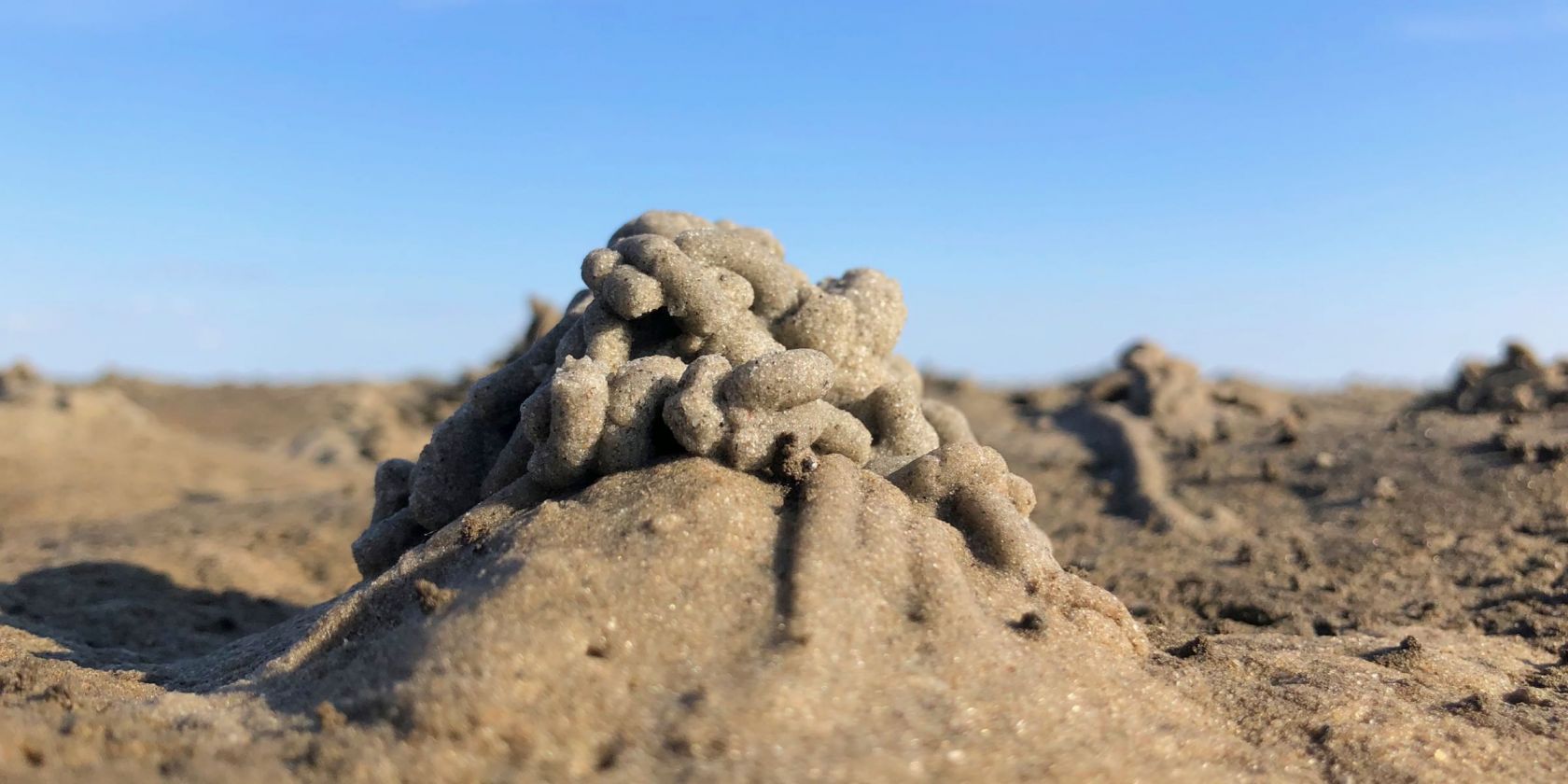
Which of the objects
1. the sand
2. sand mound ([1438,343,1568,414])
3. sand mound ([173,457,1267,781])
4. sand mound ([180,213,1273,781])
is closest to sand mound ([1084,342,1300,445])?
sand mound ([1438,343,1568,414])

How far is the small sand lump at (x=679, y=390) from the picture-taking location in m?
4.38

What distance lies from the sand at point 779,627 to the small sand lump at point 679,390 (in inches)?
0.8

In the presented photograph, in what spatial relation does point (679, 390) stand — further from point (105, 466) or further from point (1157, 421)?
point (105, 466)

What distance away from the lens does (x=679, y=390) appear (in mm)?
4402

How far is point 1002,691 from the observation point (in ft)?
10.9

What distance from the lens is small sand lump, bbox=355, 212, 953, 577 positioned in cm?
438

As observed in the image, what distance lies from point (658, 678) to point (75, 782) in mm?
1478

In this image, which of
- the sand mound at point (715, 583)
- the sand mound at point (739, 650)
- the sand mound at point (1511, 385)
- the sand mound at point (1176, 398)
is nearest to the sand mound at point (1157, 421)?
the sand mound at point (1176, 398)

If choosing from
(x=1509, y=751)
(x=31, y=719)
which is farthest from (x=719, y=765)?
(x=1509, y=751)

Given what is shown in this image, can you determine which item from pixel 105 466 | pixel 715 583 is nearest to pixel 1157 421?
pixel 715 583

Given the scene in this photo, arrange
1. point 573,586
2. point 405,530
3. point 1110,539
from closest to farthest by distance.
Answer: point 573,586 → point 405,530 → point 1110,539

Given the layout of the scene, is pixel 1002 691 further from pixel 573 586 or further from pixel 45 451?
pixel 45 451

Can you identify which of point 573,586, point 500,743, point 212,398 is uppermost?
point 573,586

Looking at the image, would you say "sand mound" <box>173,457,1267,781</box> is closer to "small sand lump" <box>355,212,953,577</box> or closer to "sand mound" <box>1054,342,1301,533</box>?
"small sand lump" <box>355,212,953,577</box>
